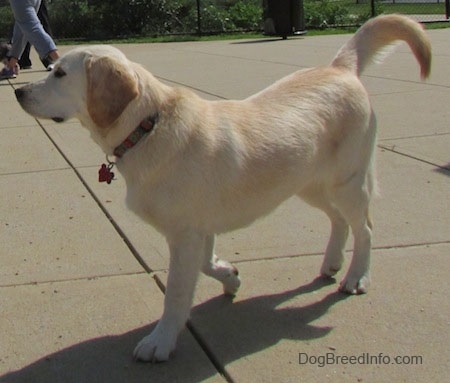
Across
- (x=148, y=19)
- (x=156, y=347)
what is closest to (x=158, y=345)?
(x=156, y=347)

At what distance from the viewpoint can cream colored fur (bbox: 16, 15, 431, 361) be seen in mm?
3234

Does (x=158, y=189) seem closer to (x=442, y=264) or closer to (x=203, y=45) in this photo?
(x=442, y=264)

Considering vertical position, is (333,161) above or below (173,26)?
above

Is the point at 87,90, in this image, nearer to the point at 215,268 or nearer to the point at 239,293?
the point at 215,268

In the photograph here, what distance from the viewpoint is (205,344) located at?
3.34 meters

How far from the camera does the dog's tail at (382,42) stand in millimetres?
4059

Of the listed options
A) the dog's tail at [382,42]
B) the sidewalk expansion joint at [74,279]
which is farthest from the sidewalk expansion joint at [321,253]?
the dog's tail at [382,42]

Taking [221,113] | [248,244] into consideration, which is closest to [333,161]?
[221,113]

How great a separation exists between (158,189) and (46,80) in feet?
2.30

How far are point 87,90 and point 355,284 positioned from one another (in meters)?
1.62

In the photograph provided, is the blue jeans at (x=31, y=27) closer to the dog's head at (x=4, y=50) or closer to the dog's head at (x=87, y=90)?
the dog's head at (x=4, y=50)

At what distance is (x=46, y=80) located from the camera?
3352mm

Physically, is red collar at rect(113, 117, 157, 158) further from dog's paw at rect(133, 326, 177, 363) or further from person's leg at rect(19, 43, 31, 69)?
person's leg at rect(19, 43, 31, 69)

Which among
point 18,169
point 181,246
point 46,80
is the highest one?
point 46,80
